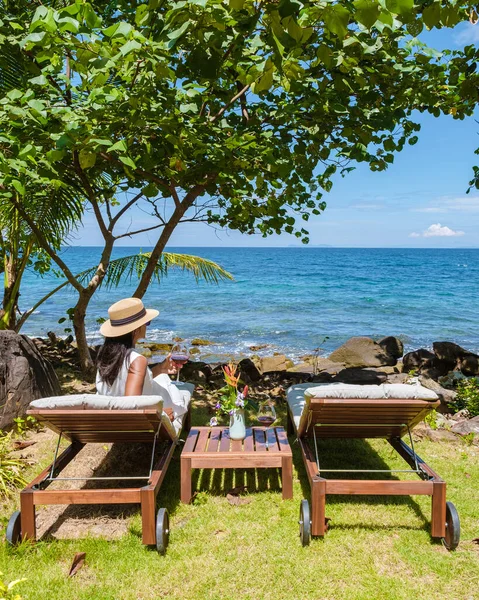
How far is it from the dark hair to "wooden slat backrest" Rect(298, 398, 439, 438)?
1.54 metres

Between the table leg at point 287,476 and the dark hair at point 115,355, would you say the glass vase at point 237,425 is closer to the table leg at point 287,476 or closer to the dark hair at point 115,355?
the table leg at point 287,476

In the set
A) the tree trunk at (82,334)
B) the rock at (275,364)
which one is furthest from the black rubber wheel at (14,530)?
the rock at (275,364)

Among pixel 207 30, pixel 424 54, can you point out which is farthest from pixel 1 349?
pixel 424 54

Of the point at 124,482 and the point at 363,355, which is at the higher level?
the point at 124,482

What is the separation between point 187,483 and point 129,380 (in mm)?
943

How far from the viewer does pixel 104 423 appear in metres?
3.62

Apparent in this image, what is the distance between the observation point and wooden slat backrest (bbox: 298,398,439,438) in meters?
3.58

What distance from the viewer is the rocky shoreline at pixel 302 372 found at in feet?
18.3

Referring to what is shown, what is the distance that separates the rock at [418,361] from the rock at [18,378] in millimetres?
8349

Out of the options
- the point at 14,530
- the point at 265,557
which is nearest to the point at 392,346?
the point at 265,557

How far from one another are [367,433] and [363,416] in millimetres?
515

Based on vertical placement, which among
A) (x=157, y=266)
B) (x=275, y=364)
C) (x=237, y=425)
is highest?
(x=157, y=266)

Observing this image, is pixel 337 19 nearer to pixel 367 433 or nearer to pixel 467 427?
pixel 367 433

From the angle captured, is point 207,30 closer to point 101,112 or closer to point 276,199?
point 101,112
